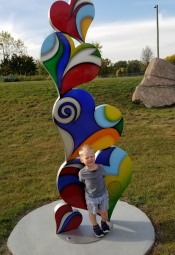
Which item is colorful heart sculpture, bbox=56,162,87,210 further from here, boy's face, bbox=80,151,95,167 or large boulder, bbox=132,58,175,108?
large boulder, bbox=132,58,175,108

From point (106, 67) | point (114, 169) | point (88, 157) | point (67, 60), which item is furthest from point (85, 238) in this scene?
point (106, 67)

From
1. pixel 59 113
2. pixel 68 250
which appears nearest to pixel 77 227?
pixel 68 250

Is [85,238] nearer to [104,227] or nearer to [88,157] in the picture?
[104,227]

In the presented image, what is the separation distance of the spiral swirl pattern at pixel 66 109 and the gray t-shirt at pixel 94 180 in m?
0.66

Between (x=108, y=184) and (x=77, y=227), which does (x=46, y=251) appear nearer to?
(x=77, y=227)

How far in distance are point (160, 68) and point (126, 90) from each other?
1721mm

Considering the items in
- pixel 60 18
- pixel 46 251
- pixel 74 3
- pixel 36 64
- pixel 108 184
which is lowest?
pixel 46 251

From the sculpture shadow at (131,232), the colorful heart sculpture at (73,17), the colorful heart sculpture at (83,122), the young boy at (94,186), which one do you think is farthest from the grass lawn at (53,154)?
the colorful heart sculpture at (73,17)

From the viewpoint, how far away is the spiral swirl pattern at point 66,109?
10.4 feet

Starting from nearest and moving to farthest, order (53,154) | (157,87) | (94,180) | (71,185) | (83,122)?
(94,180)
(83,122)
(71,185)
(53,154)
(157,87)

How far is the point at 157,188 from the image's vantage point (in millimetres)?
4648

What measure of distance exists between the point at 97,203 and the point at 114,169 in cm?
50

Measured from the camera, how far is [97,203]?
328 cm

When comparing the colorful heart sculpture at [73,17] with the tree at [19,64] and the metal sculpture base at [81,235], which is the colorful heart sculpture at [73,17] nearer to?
the metal sculpture base at [81,235]
